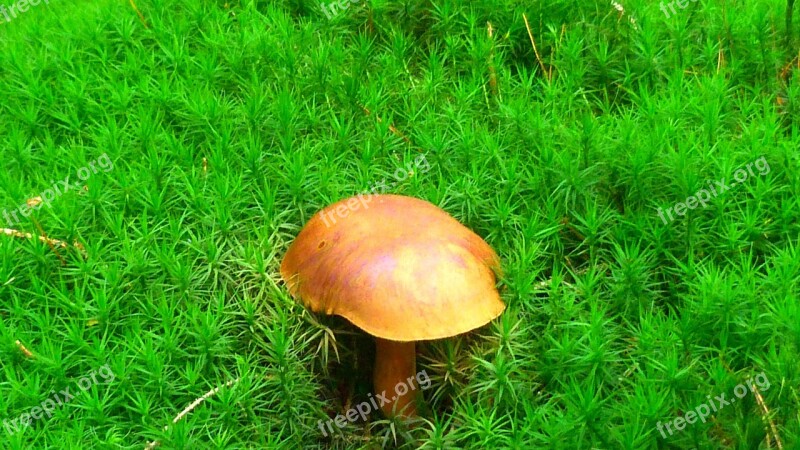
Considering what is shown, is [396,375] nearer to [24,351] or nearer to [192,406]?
[192,406]

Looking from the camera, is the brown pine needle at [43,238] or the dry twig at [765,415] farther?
the brown pine needle at [43,238]

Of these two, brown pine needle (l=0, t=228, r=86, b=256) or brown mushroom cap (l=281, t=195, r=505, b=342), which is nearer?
brown mushroom cap (l=281, t=195, r=505, b=342)

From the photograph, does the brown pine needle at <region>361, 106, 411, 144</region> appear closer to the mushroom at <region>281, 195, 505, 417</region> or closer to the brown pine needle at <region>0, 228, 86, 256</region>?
the mushroom at <region>281, 195, 505, 417</region>

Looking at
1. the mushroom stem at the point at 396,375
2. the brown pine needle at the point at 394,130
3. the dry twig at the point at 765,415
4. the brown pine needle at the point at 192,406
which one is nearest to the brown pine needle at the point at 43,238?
the brown pine needle at the point at 192,406

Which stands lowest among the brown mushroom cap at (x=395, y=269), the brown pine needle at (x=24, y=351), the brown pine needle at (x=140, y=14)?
the brown mushroom cap at (x=395, y=269)

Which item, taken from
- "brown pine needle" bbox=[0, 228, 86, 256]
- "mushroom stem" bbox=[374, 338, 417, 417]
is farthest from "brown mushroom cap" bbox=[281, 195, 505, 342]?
"brown pine needle" bbox=[0, 228, 86, 256]

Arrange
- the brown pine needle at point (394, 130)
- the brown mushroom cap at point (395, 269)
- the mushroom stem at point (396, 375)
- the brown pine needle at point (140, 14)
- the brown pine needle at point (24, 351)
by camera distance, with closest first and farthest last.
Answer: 1. the brown mushroom cap at point (395, 269)
2. the brown pine needle at point (24, 351)
3. the mushroom stem at point (396, 375)
4. the brown pine needle at point (394, 130)
5. the brown pine needle at point (140, 14)

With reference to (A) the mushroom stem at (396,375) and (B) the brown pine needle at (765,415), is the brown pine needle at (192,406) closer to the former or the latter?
(A) the mushroom stem at (396,375)

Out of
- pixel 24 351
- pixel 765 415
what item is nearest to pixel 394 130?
pixel 24 351
